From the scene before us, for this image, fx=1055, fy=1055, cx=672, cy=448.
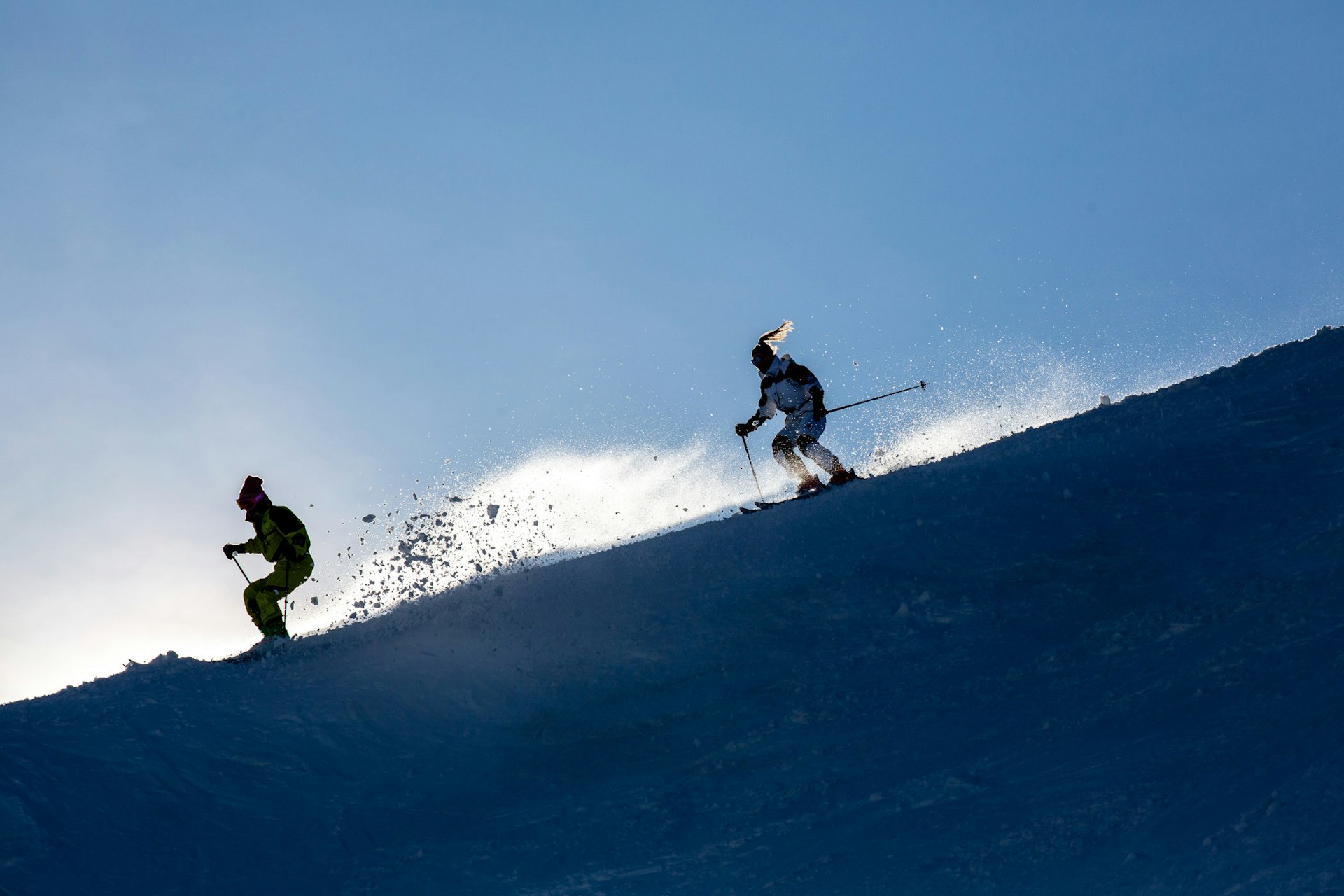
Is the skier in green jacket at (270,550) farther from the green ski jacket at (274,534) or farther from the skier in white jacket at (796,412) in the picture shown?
the skier in white jacket at (796,412)

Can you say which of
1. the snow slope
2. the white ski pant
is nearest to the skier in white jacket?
the white ski pant

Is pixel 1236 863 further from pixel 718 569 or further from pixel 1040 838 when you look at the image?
pixel 718 569

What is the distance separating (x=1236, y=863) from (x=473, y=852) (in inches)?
177

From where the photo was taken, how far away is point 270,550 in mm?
12477

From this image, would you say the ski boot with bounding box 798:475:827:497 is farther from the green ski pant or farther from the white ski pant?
the green ski pant

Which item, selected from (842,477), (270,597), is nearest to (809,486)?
(842,477)

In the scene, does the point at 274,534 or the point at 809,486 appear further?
the point at 809,486

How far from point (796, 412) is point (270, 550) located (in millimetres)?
6855

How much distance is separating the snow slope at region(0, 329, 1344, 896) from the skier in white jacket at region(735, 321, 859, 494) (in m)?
2.79

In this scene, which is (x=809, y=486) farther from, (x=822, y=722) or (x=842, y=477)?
(x=822, y=722)

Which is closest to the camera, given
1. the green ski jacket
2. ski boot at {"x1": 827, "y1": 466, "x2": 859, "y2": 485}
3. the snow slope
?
the snow slope

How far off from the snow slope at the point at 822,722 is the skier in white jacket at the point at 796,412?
279 cm

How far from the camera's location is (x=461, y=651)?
9891mm

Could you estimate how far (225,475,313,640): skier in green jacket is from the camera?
1247 cm
